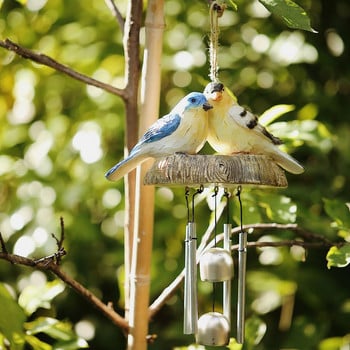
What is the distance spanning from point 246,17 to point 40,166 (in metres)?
0.68

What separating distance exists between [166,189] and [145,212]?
0.69m

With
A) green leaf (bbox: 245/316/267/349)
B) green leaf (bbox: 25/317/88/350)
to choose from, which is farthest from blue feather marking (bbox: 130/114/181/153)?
green leaf (bbox: 245/316/267/349)

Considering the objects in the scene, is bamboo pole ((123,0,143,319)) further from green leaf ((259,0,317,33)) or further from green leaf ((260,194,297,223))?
green leaf ((259,0,317,33))

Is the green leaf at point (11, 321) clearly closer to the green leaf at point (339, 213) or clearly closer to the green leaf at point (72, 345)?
the green leaf at point (72, 345)

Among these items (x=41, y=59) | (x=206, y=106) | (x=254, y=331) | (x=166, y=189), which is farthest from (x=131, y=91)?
(x=166, y=189)

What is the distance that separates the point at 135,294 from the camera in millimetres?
1336

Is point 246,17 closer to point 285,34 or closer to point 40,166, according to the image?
point 285,34

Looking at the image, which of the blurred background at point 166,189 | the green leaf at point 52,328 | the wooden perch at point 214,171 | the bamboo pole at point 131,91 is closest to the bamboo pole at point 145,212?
the bamboo pole at point 131,91

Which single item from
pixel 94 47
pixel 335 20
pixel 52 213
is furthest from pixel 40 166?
pixel 335 20

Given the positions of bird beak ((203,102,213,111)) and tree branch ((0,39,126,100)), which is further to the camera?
tree branch ((0,39,126,100))

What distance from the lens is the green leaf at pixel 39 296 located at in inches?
56.9

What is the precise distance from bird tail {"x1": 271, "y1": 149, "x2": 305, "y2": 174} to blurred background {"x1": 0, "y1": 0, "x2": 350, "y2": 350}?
0.65m

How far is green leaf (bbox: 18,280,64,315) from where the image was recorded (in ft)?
4.74

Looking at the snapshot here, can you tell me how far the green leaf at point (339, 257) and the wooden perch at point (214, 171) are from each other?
0.62 feet
